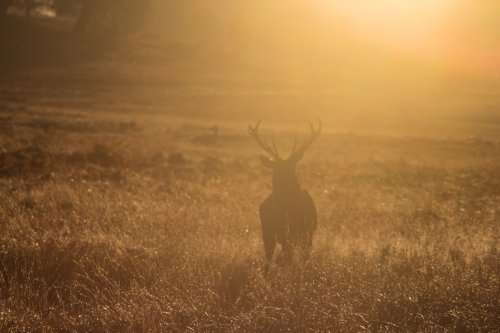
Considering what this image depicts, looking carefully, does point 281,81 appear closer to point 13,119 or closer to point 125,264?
point 13,119

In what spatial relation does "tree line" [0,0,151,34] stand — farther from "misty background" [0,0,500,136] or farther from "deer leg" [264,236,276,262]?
"deer leg" [264,236,276,262]

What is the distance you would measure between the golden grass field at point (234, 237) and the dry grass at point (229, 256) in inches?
1.0

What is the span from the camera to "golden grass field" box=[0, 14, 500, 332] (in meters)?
5.68

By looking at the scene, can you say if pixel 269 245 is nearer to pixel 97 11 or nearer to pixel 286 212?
pixel 286 212

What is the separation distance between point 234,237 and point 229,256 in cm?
281

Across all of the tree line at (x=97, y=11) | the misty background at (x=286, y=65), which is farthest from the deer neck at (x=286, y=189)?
the tree line at (x=97, y=11)

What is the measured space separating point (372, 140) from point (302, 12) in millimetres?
86184

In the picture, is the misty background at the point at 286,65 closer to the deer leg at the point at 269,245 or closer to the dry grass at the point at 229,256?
the dry grass at the point at 229,256

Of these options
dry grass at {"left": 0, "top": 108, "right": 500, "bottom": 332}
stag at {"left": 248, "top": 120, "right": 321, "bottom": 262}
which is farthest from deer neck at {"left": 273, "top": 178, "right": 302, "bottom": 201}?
dry grass at {"left": 0, "top": 108, "right": 500, "bottom": 332}

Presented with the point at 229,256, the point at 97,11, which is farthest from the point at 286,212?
the point at 97,11

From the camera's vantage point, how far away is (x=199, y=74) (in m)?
66.6

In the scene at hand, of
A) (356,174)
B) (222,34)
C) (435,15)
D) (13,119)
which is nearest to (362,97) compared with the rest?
(435,15)

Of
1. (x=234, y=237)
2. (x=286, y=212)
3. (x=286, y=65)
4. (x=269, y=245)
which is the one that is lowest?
(x=234, y=237)

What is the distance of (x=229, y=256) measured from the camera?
293 inches
